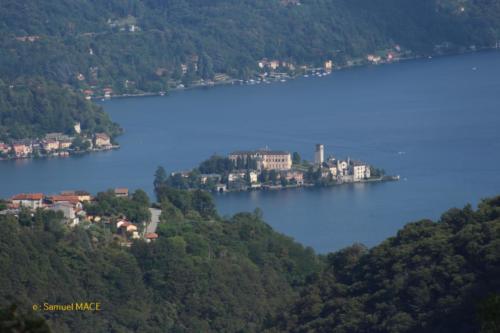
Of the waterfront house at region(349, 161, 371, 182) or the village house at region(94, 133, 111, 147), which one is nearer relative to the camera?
the waterfront house at region(349, 161, 371, 182)

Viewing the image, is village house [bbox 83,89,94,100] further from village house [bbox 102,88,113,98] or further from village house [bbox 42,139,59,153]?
village house [bbox 42,139,59,153]

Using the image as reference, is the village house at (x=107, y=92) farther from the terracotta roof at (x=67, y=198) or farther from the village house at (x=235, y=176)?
the terracotta roof at (x=67, y=198)

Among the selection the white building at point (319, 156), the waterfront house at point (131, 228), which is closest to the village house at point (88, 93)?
the white building at point (319, 156)

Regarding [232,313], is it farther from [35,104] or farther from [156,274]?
[35,104]

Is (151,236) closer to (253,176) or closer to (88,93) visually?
(253,176)

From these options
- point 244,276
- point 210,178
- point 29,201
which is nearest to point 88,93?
point 210,178

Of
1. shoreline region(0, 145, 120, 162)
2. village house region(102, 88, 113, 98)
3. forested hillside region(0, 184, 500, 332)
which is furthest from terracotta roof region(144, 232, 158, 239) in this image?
village house region(102, 88, 113, 98)
